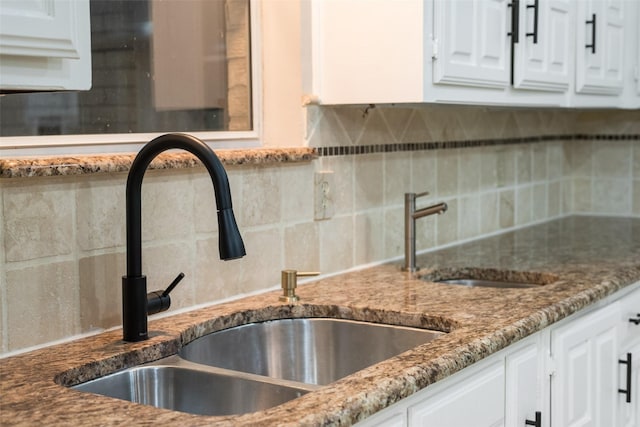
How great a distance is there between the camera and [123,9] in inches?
75.2

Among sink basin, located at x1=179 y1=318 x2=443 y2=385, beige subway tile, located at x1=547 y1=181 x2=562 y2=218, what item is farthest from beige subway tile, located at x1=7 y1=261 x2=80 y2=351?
beige subway tile, located at x1=547 y1=181 x2=562 y2=218

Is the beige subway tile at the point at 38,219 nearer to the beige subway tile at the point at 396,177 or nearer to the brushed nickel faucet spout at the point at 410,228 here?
the brushed nickel faucet spout at the point at 410,228

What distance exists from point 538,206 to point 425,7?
1.69m

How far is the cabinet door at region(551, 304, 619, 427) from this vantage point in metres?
2.02

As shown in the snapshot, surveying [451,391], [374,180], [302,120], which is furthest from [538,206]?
[451,391]

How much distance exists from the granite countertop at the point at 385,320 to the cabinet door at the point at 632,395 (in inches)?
10.0

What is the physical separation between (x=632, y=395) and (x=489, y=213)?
2.86 ft

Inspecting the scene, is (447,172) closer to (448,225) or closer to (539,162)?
(448,225)

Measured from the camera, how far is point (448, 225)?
9.55ft

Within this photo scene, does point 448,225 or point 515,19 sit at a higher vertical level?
point 515,19

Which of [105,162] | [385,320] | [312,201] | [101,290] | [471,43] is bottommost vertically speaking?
[385,320]

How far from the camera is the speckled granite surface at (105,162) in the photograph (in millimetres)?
1542

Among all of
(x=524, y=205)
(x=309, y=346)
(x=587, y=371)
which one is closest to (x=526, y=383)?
(x=587, y=371)

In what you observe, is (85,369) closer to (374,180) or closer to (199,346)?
→ (199,346)
